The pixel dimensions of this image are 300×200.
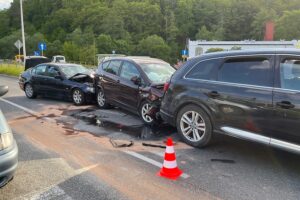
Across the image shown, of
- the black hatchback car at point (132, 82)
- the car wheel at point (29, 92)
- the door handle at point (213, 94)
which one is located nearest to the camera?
the door handle at point (213, 94)

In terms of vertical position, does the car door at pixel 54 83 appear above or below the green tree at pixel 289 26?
below

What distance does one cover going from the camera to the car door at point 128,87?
7.85m

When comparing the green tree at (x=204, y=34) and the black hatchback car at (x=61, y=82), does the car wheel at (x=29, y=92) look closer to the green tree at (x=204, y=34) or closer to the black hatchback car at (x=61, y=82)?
the black hatchback car at (x=61, y=82)

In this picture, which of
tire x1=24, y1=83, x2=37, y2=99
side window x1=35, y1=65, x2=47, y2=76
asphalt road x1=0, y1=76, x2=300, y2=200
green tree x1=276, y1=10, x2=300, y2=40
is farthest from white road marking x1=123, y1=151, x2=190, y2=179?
green tree x1=276, y1=10, x2=300, y2=40

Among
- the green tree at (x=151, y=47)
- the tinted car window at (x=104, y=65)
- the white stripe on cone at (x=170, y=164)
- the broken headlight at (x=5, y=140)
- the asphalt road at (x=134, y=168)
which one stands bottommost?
the asphalt road at (x=134, y=168)

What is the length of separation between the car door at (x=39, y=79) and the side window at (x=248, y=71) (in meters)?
7.95

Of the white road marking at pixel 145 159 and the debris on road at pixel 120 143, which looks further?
the debris on road at pixel 120 143

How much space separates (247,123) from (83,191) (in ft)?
8.31

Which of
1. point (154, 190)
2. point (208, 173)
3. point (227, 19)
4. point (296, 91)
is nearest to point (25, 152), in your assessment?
point (154, 190)

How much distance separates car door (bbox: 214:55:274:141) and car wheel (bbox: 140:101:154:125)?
7.94 ft

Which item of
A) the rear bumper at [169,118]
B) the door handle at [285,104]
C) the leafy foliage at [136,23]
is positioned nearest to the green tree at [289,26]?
the leafy foliage at [136,23]

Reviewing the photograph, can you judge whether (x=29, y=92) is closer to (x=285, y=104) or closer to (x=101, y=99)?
(x=101, y=99)

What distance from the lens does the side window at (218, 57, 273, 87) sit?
4.69m

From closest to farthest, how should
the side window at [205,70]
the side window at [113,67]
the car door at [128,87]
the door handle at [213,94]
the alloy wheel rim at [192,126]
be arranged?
the door handle at [213,94] < the side window at [205,70] < the alloy wheel rim at [192,126] < the car door at [128,87] < the side window at [113,67]
